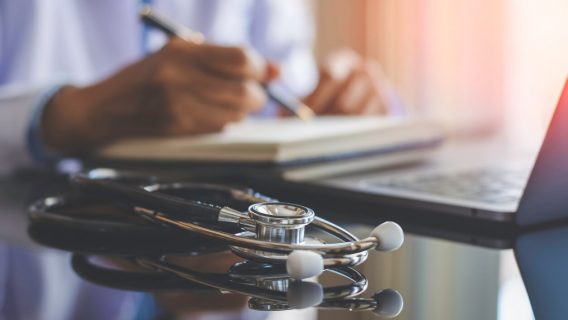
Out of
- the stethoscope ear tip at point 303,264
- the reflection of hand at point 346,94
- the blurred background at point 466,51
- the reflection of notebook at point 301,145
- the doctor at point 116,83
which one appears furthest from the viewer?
the blurred background at point 466,51

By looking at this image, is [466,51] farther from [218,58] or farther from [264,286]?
[264,286]

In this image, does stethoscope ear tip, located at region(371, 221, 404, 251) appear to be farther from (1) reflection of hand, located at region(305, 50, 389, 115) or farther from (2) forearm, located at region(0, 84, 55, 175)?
(1) reflection of hand, located at region(305, 50, 389, 115)

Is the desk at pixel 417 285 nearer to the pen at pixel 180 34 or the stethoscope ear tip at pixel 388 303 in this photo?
the stethoscope ear tip at pixel 388 303

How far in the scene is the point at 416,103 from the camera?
2615mm

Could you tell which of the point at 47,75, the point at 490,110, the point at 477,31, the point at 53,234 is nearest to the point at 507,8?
the point at 477,31

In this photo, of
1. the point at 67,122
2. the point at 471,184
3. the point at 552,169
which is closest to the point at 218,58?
the point at 67,122

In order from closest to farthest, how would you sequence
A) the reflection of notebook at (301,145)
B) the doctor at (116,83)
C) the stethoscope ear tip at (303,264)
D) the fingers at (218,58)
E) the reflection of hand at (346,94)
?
the stethoscope ear tip at (303,264), the doctor at (116,83), the reflection of notebook at (301,145), the fingers at (218,58), the reflection of hand at (346,94)

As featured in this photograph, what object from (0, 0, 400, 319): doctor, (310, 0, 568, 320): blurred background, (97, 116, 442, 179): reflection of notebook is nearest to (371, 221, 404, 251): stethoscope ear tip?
(0, 0, 400, 319): doctor

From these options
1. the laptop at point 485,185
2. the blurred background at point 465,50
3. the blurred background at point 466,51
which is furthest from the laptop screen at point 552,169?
the blurred background at point 465,50

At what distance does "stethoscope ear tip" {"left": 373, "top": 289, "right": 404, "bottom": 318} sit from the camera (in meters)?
0.25

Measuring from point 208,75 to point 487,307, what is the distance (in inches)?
19.6

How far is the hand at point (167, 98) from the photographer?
2.28 feet

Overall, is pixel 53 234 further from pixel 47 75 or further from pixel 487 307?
pixel 47 75

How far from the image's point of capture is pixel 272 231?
277 mm
